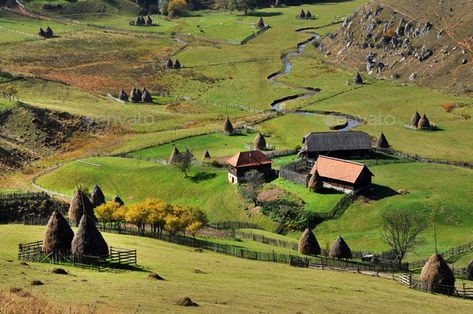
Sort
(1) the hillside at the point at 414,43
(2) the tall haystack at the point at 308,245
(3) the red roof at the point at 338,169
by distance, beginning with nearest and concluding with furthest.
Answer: (2) the tall haystack at the point at 308,245, (3) the red roof at the point at 338,169, (1) the hillside at the point at 414,43

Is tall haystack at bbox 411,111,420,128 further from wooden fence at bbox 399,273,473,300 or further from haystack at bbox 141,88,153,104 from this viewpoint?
wooden fence at bbox 399,273,473,300

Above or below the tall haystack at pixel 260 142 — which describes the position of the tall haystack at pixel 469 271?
below

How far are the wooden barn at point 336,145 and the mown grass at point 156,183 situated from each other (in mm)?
12351

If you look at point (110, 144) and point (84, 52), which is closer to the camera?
point (110, 144)

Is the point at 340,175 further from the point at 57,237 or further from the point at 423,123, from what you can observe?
the point at 57,237

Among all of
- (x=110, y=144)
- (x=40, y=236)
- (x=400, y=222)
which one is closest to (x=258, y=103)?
(x=110, y=144)

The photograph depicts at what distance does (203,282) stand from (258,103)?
326 feet

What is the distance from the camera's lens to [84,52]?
194 m

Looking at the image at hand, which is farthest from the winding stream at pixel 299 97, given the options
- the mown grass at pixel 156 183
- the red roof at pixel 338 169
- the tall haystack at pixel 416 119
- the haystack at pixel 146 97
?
the mown grass at pixel 156 183

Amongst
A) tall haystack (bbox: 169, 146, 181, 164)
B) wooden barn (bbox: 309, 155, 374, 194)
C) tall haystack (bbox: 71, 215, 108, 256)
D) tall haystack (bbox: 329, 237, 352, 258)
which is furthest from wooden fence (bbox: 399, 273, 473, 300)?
tall haystack (bbox: 169, 146, 181, 164)

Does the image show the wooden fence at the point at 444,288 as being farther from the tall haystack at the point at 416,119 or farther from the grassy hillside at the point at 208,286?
the tall haystack at the point at 416,119

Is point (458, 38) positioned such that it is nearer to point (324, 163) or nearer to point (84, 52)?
point (324, 163)

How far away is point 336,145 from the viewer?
340 ft

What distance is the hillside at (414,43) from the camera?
15525 centimetres
